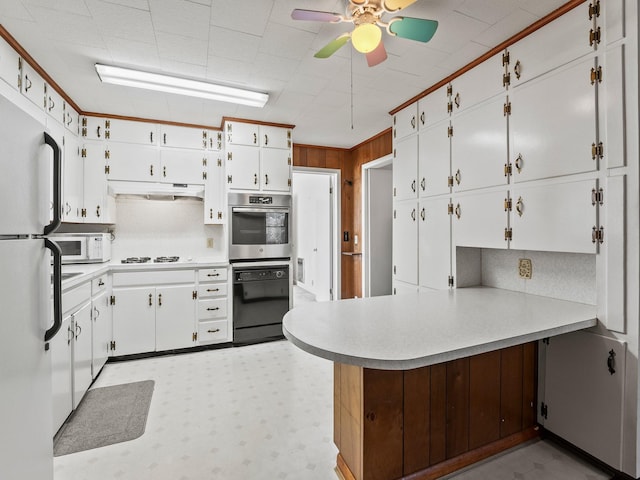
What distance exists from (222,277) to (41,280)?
2.40 meters

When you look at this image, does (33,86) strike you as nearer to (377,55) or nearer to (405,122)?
(377,55)

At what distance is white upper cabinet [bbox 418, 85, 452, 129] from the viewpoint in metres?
2.72

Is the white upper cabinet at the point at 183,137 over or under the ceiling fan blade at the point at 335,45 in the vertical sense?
over

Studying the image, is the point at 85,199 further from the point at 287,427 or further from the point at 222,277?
the point at 287,427

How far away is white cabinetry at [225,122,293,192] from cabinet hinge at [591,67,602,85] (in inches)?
112

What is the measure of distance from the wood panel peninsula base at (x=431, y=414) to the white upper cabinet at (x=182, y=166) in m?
2.96

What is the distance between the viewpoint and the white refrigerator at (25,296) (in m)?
0.99

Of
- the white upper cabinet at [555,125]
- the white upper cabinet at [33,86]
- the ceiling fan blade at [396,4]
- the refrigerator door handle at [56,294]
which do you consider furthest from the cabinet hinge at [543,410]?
the white upper cabinet at [33,86]

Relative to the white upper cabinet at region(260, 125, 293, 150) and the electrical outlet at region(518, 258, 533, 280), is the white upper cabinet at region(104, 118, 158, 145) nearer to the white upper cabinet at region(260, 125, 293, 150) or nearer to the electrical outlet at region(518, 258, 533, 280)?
the white upper cabinet at region(260, 125, 293, 150)

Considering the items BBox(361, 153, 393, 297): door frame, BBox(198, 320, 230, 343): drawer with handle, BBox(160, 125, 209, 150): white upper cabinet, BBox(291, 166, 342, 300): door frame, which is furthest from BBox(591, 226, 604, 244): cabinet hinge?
BBox(160, 125, 209, 150): white upper cabinet

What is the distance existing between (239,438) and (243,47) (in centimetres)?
264

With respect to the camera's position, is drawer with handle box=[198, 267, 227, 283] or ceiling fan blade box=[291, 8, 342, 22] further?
drawer with handle box=[198, 267, 227, 283]

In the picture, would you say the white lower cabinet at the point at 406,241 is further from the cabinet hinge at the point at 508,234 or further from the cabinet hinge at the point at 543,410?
the cabinet hinge at the point at 543,410

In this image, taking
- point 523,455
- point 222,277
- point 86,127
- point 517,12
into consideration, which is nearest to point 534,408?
point 523,455
